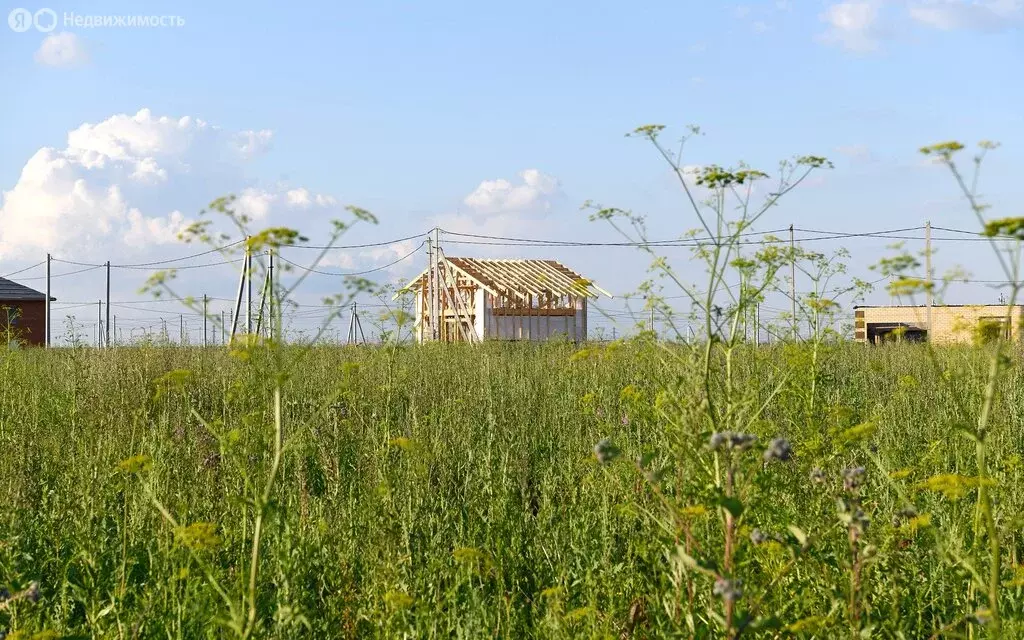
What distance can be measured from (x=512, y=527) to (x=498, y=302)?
2383 centimetres

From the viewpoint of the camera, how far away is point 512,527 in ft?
13.7

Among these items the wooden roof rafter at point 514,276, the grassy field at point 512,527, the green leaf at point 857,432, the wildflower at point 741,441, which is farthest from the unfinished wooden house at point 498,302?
the wildflower at point 741,441

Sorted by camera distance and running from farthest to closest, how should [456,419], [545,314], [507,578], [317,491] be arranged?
1. [545,314]
2. [456,419]
3. [317,491]
4. [507,578]

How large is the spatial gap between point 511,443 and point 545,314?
23343mm

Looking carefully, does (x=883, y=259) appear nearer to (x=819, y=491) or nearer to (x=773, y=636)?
(x=819, y=491)

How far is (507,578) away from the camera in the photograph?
3820 mm

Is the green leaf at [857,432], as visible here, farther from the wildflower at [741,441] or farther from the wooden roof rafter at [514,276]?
the wooden roof rafter at [514,276]

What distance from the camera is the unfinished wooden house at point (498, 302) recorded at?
27.9 m

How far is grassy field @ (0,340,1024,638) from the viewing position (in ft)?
8.75

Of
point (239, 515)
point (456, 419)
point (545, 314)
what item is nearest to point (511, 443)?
point (456, 419)

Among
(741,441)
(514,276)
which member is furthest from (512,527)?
(514,276)

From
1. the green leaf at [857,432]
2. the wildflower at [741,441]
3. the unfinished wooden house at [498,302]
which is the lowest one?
the green leaf at [857,432]

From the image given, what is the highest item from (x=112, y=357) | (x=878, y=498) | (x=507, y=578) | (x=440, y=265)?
(x=440, y=265)

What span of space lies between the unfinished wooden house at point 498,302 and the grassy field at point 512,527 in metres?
20.9
